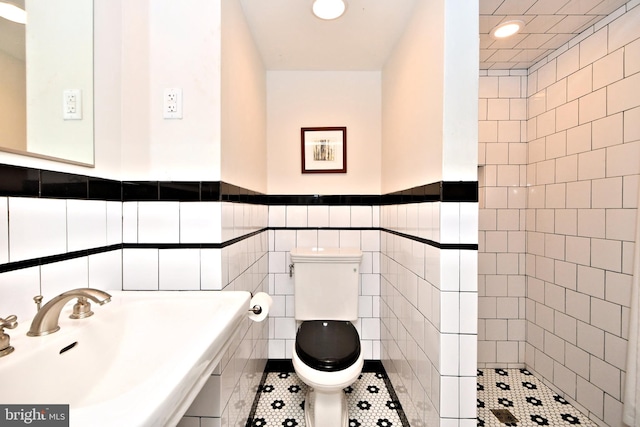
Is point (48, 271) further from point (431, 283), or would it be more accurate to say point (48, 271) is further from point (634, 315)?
point (634, 315)

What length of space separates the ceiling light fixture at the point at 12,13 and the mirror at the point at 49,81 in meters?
0.01

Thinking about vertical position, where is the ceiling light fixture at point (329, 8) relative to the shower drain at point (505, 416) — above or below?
above

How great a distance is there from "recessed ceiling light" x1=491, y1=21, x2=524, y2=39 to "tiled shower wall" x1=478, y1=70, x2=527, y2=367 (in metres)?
0.39

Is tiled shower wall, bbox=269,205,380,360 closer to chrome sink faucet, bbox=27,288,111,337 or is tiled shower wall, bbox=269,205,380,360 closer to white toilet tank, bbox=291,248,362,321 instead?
white toilet tank, bbox=291,248,362,321

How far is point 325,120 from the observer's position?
1.91 metres

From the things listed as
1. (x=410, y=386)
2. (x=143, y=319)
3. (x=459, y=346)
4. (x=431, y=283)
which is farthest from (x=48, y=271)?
(x=410, y=386)

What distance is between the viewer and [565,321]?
1608 mm

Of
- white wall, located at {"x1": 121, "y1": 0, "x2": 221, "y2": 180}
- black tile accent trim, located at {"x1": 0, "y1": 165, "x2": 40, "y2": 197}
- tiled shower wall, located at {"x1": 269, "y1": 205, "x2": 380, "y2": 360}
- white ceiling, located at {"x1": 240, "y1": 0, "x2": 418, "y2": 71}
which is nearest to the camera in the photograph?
black tile accent trim, located at {"x1": 0, "y1": 165, "x2": 40, "y2": 197}

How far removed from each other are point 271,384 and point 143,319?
4.20 feet

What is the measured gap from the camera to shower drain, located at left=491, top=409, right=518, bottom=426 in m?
1.44

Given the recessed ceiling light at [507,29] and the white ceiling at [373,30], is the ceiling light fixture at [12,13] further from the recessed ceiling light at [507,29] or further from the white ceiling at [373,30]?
the recessed ceiling light at [507,29]

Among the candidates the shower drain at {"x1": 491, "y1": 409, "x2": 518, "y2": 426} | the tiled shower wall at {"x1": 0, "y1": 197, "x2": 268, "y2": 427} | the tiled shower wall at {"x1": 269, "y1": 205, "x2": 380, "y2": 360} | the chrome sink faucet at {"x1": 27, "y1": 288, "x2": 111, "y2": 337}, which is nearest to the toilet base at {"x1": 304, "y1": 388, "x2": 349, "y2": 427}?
the tiled shower wall at {"x1": 0, "y1": 197, "x2": 268, "y2": 427}

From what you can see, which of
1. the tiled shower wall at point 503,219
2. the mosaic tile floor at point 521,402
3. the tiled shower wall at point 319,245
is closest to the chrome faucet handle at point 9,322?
the tiled shower wall at point 319,245

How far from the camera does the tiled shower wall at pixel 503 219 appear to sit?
1896mm
